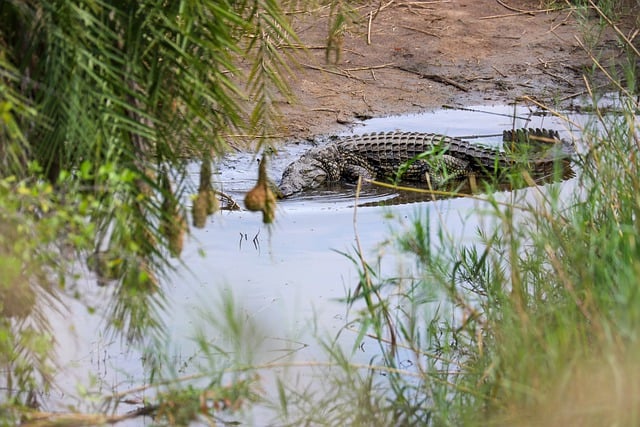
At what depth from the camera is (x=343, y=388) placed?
317 centimetres

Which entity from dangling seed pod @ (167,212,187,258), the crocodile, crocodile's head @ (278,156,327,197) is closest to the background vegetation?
dangling seed pod @ (167,212,187,258)

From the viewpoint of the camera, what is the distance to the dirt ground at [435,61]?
8047mm

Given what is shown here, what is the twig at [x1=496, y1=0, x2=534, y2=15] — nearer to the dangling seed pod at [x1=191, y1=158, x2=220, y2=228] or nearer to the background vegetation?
the background vegetation

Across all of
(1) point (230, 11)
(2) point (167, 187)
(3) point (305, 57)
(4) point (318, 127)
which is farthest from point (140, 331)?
(3) point (305, 57)

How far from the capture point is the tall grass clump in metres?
2.47

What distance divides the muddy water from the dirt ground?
1.06 meters

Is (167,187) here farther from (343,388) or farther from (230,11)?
(343,388)

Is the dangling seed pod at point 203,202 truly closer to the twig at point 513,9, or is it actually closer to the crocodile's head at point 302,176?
the crocodile's head at point 302,176

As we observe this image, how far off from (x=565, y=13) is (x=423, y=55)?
174cm

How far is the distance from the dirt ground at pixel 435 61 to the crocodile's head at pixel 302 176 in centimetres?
53

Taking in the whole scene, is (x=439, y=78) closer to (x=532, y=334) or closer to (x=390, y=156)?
(x=390, y=156)

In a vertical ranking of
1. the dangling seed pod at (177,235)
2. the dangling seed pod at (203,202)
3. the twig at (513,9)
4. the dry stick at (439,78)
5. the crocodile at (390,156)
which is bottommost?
the dangling seed pod at (177,235)

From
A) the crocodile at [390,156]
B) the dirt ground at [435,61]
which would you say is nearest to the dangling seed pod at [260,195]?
the crocodile at [390,156]

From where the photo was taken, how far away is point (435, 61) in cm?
880
